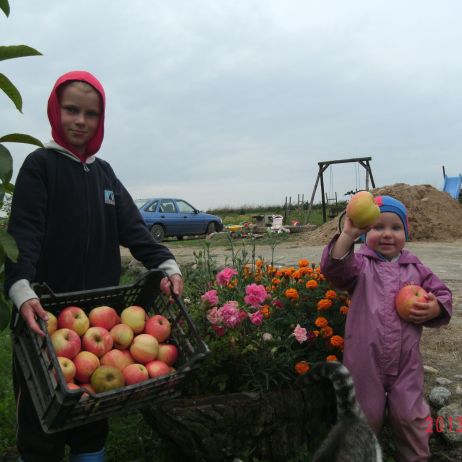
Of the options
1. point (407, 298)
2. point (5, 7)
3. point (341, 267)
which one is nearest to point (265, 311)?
point (341, 267)

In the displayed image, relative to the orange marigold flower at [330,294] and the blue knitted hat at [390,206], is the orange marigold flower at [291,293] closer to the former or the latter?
the orange marigold flower at [330,294]

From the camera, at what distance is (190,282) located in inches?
137

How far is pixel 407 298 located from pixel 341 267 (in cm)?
32

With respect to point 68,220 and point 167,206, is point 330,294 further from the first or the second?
point 167,206

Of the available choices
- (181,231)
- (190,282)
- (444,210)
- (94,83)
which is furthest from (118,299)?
(181,231)

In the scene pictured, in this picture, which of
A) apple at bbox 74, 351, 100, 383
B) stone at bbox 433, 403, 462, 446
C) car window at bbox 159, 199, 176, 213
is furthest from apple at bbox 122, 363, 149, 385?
car window at bbox 159, 199, 176, 213

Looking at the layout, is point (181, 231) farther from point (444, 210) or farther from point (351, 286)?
point (351, 286)

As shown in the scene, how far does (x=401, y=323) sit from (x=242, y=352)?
0.76 m

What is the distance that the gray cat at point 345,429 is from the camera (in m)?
1.92

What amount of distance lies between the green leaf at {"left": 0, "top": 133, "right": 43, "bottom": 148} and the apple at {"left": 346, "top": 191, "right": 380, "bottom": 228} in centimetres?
137

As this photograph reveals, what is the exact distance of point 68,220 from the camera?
6.49 ft

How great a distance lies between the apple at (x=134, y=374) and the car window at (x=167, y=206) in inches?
551

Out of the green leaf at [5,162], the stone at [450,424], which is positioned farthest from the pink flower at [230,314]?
the stone at [450,424]

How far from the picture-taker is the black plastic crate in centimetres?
142
